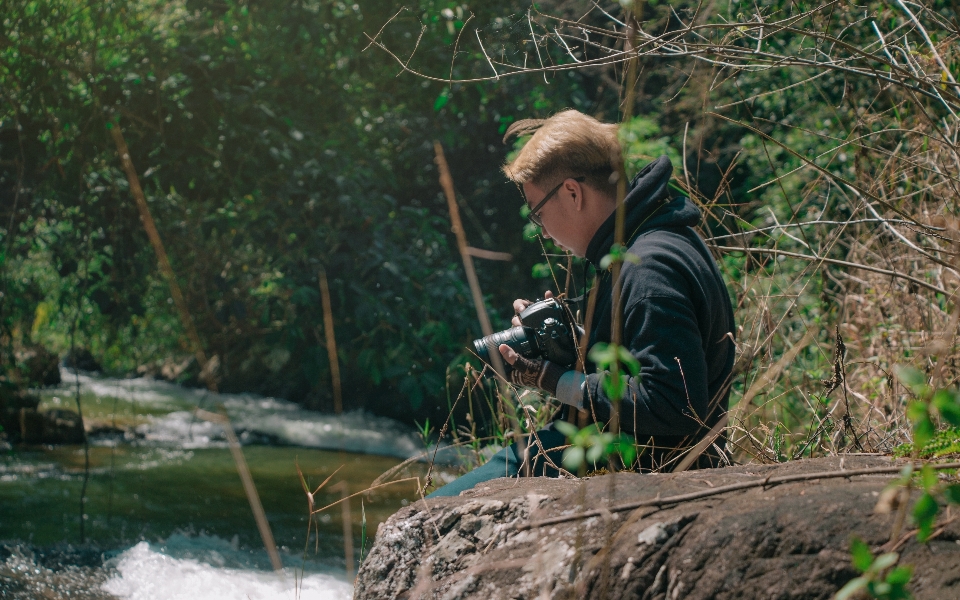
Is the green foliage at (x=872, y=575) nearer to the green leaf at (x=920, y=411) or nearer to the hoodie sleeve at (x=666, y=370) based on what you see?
the green leaf at (x=920, y=411)

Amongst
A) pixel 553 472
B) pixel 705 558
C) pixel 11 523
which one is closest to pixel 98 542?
pixel 11 523

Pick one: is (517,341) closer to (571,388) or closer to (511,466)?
(571,388)

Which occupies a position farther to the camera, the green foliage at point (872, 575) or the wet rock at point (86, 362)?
the wet rock at point (86, 362)

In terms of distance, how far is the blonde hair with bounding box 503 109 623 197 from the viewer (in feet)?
7.41

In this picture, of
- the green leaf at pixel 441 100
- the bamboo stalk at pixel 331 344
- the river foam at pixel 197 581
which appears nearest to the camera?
the bamboo stalk at pixel 331 344

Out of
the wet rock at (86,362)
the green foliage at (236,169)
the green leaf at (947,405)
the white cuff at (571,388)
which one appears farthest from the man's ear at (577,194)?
the wet rock at (86,362)

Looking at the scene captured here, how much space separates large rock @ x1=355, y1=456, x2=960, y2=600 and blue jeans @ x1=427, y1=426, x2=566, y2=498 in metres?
0.51

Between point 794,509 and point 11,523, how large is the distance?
4.48 meters

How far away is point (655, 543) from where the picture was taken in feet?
4.56

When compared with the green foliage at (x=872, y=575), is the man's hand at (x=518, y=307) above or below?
above

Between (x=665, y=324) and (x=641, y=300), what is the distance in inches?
3.2

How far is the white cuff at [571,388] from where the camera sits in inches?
82.0

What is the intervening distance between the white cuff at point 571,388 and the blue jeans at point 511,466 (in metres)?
0.20

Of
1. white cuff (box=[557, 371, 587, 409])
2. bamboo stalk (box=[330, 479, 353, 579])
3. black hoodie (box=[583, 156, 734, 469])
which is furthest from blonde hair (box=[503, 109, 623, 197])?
bamboo stalk (box=[330, 479, 353, 579])
